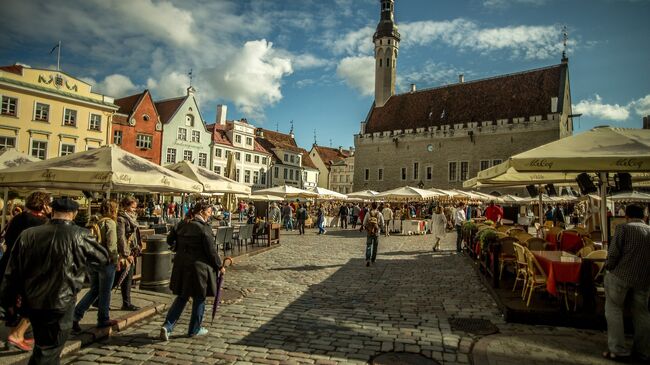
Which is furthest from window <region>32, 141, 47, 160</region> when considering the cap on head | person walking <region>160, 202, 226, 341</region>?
the cap on head

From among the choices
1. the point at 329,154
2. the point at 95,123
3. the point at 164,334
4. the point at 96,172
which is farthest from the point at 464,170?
the point at 164,334

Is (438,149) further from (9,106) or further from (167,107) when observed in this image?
(9,106)

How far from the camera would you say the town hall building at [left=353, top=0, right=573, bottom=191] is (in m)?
39.8

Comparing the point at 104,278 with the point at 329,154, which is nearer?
the point at 104,278

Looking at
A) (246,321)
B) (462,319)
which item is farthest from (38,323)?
(462,319)

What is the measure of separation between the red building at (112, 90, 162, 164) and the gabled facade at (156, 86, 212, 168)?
0.95 metres

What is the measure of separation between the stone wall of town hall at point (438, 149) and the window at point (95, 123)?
29.5 metres

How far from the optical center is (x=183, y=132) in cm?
4216

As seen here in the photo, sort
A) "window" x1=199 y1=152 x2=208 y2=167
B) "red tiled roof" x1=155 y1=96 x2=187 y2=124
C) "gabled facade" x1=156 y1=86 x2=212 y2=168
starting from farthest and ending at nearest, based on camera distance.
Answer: "window" x1=199 y1=152 x2=208 y2=167 → "red tiled roof" x1=155 y1=96 x2=187 y2=124 → "gabled facade" x1=156 y1=86 x2=212 y2=168

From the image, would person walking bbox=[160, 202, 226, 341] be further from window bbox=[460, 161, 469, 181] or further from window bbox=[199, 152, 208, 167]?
window bbox=[460, 161, 469, 181]

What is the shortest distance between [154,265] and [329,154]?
2680 inches

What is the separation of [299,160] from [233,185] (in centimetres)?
4955

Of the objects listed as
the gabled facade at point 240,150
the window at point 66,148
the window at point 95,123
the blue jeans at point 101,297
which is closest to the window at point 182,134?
the gabled facade at point 240,150

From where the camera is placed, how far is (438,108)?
156 feet
